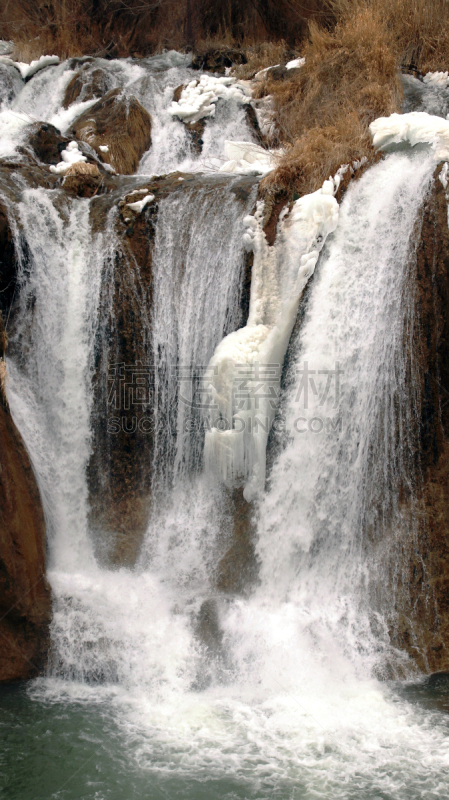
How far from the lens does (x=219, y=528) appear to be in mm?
5137

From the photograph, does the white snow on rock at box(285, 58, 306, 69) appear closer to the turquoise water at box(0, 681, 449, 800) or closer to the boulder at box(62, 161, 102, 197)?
the boulder at box(62, 161, 102, 197)

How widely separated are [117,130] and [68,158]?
6.08 feet

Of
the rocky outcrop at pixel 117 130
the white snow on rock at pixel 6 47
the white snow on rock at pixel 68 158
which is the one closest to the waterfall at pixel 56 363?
the white snow on rock at pixel 68 158

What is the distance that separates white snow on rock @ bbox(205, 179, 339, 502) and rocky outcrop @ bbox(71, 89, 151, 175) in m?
4.13

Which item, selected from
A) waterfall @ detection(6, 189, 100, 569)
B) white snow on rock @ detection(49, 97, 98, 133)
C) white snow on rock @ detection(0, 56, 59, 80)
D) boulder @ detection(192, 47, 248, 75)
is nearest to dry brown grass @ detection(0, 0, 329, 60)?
white snow on rock @ detection(0, 56, 59, 80)

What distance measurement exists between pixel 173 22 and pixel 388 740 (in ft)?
44.3

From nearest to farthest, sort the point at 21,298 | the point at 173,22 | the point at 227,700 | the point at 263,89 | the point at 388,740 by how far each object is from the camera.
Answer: the point at 388,740 → the point at 227,700 → the point at 21,298 → the point at 263,89 → the point at 173,22

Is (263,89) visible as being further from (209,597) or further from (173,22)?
(209,597)

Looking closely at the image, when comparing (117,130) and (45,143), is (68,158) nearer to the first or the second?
(45,143)

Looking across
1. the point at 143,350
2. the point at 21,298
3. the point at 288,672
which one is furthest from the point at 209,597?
the point at 21,298

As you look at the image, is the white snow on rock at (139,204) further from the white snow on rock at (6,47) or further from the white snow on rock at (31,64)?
the white snow on rock at (6,47)

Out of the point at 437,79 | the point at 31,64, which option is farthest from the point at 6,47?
the point at 437,79

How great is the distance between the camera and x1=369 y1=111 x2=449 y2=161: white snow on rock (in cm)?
501

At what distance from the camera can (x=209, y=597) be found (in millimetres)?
4867
